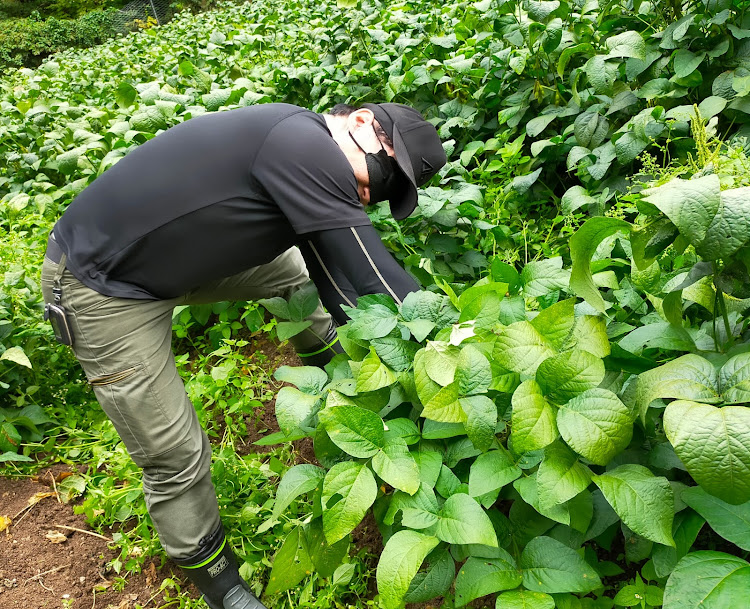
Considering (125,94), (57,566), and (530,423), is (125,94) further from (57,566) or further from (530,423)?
(530,423)

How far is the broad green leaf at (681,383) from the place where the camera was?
0.94m

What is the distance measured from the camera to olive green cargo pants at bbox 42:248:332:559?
78.5 inches

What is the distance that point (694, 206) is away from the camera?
845mm

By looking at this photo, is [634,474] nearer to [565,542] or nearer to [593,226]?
[565,542]

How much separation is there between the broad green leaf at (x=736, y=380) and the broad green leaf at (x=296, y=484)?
0.82 metres

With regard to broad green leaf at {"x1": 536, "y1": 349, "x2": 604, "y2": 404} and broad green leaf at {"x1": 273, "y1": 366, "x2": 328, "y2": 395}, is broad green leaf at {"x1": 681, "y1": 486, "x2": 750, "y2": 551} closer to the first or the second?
broad green leaf at {"x1": 536, "y1": 349, "x2": 604, "y2": 404}

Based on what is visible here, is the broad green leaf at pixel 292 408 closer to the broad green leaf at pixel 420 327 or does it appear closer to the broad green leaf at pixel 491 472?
the broad green leaf at pixel 420 327

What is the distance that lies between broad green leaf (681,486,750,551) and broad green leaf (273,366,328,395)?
0.78 metres

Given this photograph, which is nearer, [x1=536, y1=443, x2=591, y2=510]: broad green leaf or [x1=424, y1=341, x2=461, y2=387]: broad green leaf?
[x1=536, y1=443, x2=591, y2=510]: broad green leaf

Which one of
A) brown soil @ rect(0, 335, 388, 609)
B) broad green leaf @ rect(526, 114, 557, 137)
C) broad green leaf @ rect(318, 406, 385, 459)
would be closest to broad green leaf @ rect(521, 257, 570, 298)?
broad green leaf @ rect(318, 406, 385, 459)

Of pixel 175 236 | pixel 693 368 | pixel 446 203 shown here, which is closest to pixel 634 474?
pixel 693 368

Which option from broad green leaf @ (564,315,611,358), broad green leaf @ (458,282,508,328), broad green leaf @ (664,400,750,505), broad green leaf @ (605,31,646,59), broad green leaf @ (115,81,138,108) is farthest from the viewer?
broad green leaf @ (115,81,138,108)

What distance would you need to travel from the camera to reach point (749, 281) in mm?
1001

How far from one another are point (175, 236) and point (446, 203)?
1254 mm
